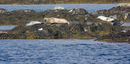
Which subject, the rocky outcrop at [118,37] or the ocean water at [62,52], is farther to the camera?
the rocky outcrop at [118,37]

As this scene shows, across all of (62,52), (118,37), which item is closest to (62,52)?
(62,52)

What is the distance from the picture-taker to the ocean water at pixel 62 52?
1719 centimetres

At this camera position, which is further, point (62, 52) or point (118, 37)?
point (118, 37)

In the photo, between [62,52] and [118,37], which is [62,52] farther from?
[118,37]

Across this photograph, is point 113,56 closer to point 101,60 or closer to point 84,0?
point 101,60

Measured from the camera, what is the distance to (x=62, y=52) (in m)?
20.0

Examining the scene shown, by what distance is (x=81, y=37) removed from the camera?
1057 inches

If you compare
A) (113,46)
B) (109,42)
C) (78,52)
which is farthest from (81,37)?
(78,52)

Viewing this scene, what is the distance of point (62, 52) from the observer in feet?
65.6

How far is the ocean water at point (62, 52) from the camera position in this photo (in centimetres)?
1719

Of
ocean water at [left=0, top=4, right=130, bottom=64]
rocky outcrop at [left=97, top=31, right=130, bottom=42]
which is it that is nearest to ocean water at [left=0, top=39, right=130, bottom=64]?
ocean water at [left=0, top=4, right=130, bottom=64]

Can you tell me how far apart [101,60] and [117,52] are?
2.95 metres

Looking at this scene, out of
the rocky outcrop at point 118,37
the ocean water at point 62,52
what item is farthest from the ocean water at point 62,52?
the rocky outcrop at point 118,37

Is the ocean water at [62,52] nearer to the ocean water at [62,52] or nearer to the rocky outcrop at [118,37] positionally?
the ocean water at [62,52]
